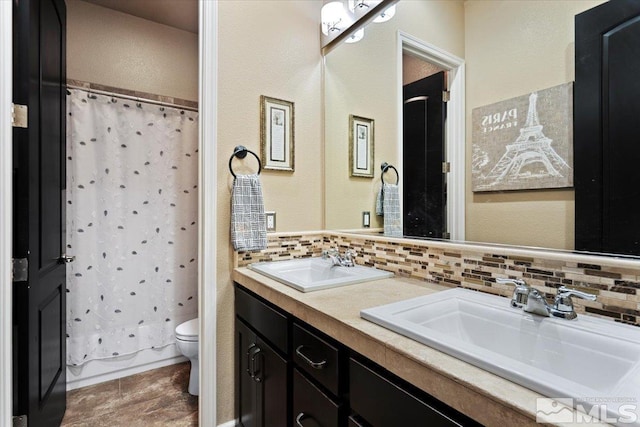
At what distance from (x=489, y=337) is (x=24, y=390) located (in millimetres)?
1781

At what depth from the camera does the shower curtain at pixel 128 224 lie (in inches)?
85.0

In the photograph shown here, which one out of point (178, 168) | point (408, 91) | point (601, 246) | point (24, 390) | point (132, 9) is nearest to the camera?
point (601, 246)

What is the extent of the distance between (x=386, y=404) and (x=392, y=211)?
3.46 feet

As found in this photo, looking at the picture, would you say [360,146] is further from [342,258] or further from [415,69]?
[342,258]

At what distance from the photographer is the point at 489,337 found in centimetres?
91

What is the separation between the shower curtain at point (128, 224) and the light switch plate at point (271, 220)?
1.12 m

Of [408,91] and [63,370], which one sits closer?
[408,91]

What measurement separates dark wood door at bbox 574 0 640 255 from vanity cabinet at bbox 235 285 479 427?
72 centimetres

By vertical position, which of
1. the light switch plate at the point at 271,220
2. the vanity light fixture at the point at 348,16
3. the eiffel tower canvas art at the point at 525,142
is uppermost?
the vanity light fixture at the point at 348,16

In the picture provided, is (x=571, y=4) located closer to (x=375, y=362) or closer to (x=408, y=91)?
(x=408, y=91)

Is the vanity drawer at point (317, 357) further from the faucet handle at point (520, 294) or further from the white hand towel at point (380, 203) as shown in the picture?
the white hand towel at point (380, 203)

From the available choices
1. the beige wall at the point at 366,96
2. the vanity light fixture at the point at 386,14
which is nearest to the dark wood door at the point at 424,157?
the beige wall at the point at 366,96

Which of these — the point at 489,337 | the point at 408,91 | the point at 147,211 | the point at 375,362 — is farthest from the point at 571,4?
the point at 147,211

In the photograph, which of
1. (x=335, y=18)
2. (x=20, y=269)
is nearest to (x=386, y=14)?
(x=335, y=18)
